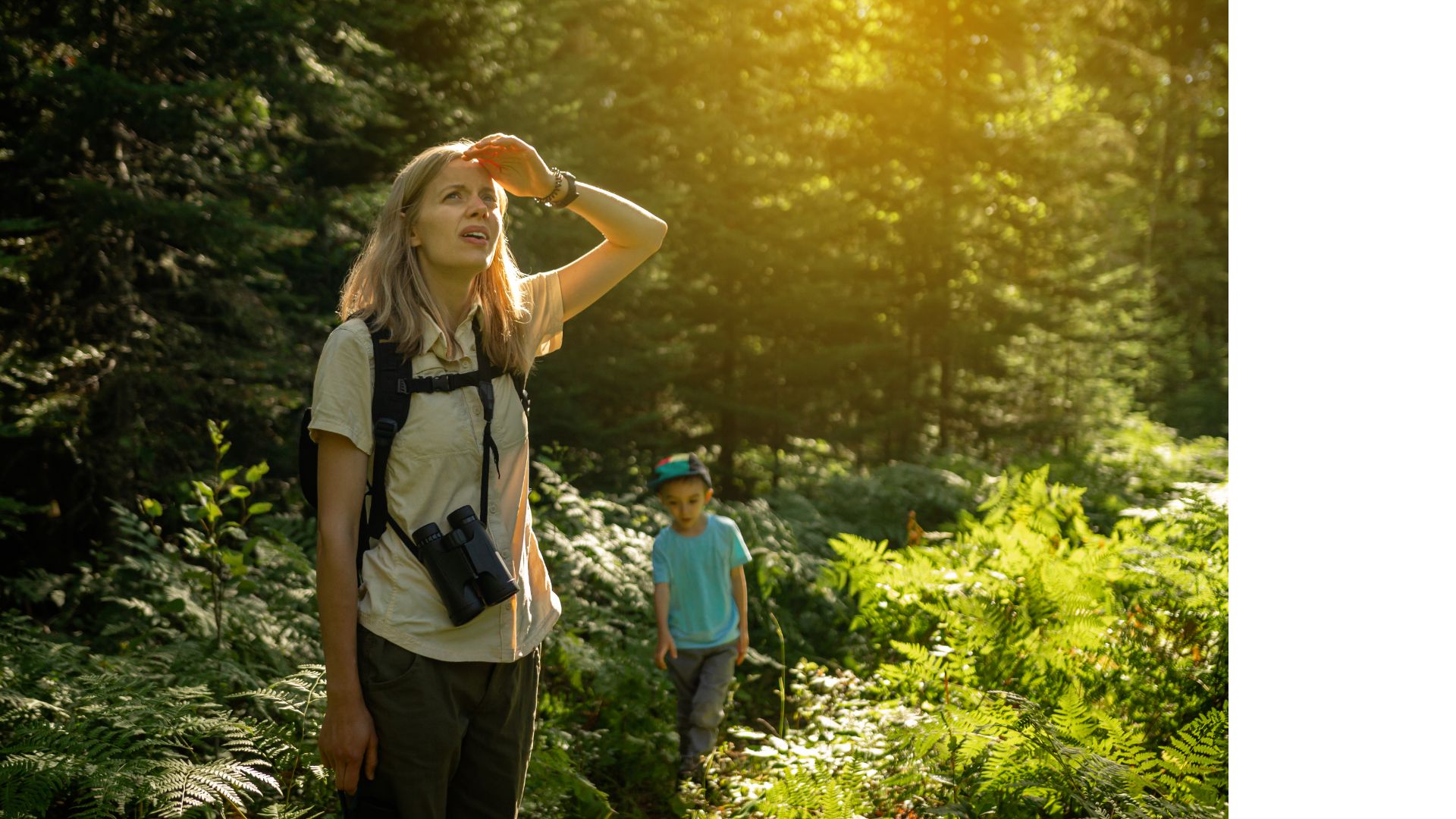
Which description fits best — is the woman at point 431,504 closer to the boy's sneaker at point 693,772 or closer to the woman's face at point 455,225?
the woman's face at point 455,225

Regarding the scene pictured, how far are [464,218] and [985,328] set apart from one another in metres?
15.0

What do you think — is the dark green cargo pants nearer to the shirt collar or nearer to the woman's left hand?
the shirt collar

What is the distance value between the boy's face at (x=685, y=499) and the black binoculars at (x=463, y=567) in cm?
318

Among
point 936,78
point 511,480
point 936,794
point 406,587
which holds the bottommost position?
point 936,794

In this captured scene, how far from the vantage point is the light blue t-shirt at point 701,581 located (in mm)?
5355

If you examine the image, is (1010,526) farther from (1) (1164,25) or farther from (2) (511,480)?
(1) (1164,25)

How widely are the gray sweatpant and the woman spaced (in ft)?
8.93

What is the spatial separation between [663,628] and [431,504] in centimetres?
300

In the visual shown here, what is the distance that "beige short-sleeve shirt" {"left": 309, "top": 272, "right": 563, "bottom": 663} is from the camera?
229 cm

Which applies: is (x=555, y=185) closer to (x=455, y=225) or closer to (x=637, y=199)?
(x=455, y=225)

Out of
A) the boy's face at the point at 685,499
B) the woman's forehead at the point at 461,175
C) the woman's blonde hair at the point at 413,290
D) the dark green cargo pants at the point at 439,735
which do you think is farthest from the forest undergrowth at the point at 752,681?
the woman's forehead at the point at 461,175

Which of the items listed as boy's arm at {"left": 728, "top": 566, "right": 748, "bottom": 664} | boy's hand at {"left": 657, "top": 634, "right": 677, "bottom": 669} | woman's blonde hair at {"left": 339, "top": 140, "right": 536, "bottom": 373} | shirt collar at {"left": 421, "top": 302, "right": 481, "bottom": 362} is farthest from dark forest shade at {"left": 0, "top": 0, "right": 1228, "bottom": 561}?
shirt collar at {"left": 421, "top": 302, "right": 481, "bottom": 362}

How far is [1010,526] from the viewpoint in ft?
27.0
